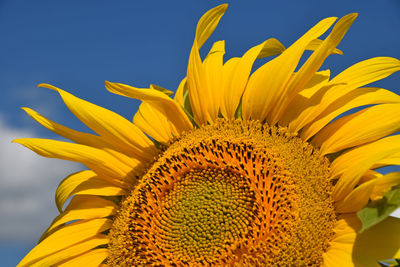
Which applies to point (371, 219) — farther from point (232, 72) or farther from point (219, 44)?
point (219, 44)

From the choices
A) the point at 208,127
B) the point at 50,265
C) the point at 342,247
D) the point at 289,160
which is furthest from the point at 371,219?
the point at 50,265

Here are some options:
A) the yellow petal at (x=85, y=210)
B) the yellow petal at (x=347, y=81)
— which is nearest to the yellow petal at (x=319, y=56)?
the yellow petal at (x=347, y=81)

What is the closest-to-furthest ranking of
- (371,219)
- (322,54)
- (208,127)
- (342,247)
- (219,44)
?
(371,219) → (342,247) → (322,54) → (208,127) → (219,44)

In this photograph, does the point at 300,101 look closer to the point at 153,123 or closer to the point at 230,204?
the point at 230,204

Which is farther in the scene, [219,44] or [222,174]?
[219,44]

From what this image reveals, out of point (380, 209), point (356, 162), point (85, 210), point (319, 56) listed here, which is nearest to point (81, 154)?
point (85, 210)

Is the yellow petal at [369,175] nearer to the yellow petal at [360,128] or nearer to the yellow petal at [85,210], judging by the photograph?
the yellow petal at [360,128]

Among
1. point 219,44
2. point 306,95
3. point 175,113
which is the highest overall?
point 219,44

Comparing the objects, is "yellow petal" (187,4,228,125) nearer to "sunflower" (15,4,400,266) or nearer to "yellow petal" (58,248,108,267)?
"sunflower" (15,4,400,266)
